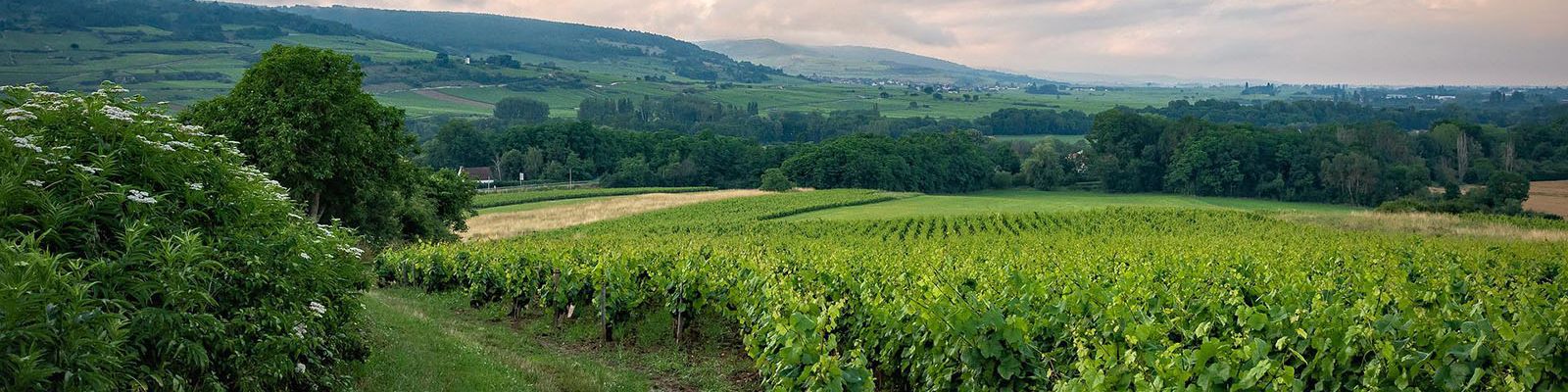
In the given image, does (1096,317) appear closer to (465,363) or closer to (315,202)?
(465,363)

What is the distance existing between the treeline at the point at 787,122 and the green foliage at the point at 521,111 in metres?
7.21

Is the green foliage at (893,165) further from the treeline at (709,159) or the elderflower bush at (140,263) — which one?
the elderflower bush at (140,263)

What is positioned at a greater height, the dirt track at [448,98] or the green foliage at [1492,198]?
the dirt track at [448,98]

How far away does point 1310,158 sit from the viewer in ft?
315

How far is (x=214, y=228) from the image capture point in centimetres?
815

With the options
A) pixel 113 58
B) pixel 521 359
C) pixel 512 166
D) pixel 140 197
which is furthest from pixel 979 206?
pixel 113 58

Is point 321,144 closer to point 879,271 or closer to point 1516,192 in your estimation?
point 879,271

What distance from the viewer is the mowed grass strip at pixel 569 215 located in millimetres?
58147

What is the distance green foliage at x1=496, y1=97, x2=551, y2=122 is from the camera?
163 metres

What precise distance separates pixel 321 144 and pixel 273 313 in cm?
2758

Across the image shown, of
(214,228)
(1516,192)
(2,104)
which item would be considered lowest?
(1516,192)

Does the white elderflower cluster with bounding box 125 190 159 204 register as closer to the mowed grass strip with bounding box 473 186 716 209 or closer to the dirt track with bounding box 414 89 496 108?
the mowed grass strip with bounding box 473 186 716 209

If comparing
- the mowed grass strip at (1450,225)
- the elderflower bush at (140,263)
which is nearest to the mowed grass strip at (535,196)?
the mowed grass strip at (1450,225)

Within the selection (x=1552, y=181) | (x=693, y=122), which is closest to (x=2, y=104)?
(x=1552, y=181)
